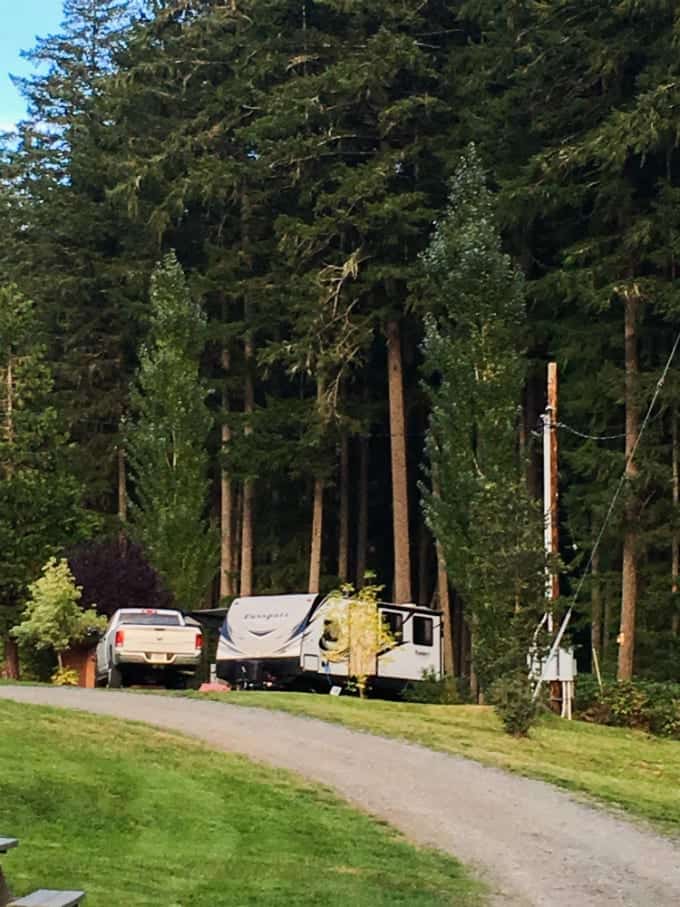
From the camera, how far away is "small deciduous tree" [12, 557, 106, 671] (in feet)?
92.4

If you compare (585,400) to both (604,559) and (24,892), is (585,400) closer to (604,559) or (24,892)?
(604,559)

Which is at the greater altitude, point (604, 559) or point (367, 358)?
point (367, 358)

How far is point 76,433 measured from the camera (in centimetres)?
4628

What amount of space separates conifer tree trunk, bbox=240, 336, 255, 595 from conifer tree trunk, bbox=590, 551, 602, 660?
10.5 metres

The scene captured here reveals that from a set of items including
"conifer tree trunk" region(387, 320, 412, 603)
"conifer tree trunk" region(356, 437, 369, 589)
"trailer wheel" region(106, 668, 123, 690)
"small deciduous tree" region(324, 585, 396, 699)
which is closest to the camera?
"small deciduous tree" region(324, 585, 396, 699)

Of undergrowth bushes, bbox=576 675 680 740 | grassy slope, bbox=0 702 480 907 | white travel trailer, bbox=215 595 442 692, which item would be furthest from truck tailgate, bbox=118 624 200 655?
grassy slope, bbox=0 702 480 907

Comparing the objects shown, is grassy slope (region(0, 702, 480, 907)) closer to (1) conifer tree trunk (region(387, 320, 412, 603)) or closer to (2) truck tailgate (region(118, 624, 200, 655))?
(2) truck tailgate (region(118, 624, 200, 655))

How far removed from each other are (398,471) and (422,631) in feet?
24.4

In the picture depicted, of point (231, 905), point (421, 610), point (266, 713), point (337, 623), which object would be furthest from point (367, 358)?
point (231, 905)

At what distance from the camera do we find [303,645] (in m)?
25.6


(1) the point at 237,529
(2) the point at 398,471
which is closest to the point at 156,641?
(2) the point at 398,471

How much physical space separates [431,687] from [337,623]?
3142mm

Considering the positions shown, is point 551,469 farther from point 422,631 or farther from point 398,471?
point 398,471

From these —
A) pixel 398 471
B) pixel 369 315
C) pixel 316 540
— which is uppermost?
pixel 369 315
